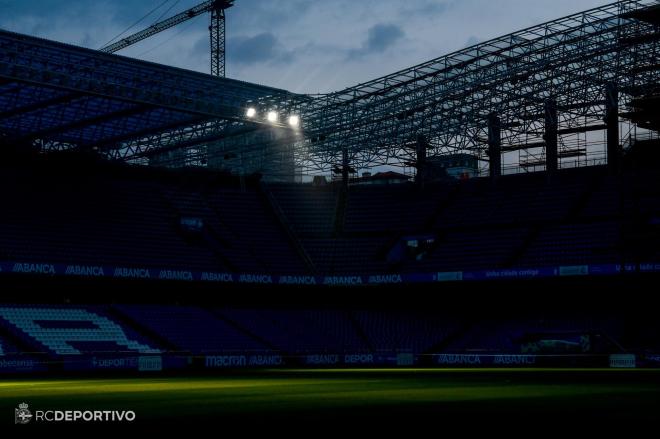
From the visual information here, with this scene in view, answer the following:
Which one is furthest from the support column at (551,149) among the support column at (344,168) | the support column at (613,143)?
the support column at (344,168)

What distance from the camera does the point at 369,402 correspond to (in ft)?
69.0

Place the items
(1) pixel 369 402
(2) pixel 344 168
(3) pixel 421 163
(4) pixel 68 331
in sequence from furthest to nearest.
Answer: (2) pixel 344 168 → (3) pixel 421 163 → (4) pixel 68 331 → (1) pixel 369 402

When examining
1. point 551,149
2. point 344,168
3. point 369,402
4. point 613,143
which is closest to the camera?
point 369,402

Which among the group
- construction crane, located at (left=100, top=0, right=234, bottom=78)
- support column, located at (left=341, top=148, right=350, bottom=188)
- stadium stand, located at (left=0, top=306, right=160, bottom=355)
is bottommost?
stadium stand, located at (left=0, top=306, right=160, bottom=355)

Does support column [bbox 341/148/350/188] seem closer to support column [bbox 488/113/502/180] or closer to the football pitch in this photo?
support column [bbox 488/113/502/180]

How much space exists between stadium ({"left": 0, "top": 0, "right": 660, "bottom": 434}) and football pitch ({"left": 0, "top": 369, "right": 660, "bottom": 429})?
15984mm

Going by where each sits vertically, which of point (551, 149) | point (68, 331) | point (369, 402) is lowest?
point (68, 331)

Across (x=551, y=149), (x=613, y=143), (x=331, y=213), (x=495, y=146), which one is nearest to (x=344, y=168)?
(x=331, y=213)

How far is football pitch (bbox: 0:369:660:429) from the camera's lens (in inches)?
653

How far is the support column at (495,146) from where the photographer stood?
61.8 metres

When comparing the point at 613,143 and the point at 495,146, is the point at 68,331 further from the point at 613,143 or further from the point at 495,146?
the point at 613,143

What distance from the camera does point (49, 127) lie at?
60.0m

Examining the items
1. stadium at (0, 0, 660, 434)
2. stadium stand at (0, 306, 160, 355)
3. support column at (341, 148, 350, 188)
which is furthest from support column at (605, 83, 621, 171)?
stadium stand at (0, 306, 160, 355)

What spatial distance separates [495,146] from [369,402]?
155 feet
